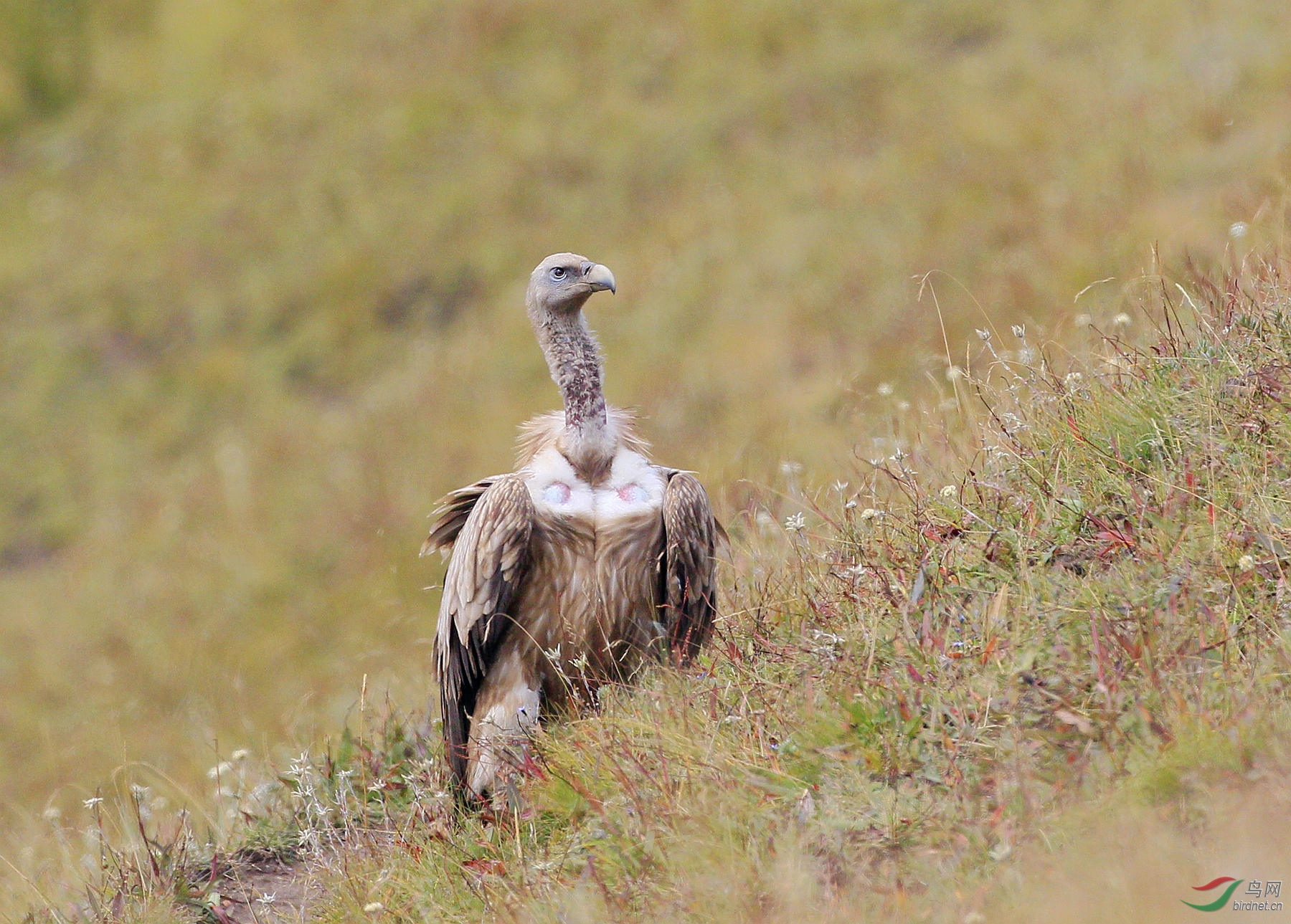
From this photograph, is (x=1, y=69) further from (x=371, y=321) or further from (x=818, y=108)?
(x=818, y=108)

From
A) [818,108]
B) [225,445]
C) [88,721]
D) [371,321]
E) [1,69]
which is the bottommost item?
[88,721]

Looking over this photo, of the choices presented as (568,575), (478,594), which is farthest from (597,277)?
(478,594)

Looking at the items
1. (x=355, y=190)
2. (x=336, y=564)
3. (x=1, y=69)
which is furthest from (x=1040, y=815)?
(x=1, y=69)

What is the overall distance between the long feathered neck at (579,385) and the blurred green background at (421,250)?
5.68 ft

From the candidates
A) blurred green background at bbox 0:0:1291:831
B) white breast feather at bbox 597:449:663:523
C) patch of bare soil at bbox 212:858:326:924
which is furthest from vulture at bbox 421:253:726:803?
blurred green background at bbox 0:0:1291:831

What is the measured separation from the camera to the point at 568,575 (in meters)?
5.68

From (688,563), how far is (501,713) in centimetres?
100

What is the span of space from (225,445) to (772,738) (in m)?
13.0

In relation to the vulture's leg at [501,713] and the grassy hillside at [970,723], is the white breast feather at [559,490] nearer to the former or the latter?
the vulture's leg at [501,713]

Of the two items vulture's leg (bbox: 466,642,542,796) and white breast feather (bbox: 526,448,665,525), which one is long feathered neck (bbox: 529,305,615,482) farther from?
vulture's leg (bbox: 466,642,542,796)

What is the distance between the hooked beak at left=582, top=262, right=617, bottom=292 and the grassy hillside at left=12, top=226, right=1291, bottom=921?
1.41 metres

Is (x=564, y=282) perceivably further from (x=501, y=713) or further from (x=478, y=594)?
(x=501, y=713)

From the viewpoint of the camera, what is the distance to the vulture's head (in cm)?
594

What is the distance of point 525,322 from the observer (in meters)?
15.8
